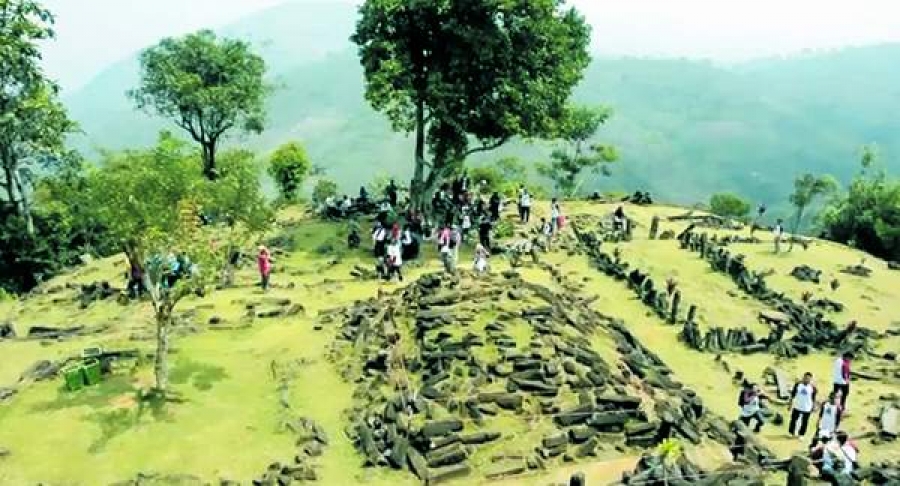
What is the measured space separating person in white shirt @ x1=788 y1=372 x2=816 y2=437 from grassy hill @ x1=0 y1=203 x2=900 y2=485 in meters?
A: 0.42

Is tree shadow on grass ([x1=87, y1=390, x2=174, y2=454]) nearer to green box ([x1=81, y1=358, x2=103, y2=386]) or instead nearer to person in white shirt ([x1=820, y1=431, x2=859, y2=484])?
green box ([x1=81, y1=358, x2=103, y2=386])

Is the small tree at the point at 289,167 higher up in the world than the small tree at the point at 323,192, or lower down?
higher up

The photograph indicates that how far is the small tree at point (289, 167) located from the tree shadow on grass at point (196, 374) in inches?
1257

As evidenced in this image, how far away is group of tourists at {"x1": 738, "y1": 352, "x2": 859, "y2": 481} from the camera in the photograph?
17766 millimetres

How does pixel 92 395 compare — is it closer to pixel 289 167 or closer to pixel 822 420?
pixel 822 420

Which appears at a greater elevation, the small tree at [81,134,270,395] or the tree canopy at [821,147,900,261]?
the small tree at [81,134,270,395]

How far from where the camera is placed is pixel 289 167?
57.0 metres

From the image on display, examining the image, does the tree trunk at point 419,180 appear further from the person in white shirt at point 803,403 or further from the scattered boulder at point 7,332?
the person in white shirt at point 803,403

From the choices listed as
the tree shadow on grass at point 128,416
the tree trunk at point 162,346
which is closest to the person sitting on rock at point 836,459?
the tree shadow on grass at point 128,416

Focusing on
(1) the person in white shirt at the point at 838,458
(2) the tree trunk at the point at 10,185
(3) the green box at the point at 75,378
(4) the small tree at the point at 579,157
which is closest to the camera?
(1) the person in white shirt at the point at 838,458

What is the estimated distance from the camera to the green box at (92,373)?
23.7 metres

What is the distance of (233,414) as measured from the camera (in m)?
22.2

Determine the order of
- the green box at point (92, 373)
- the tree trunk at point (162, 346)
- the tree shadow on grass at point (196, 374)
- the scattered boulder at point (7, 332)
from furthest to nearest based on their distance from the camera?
the scattered boulder at point (7, 332) < the tree shadow on grass at point (196, 374) < the green box at point (92, 373) < the tree trunk at point (162, 346)


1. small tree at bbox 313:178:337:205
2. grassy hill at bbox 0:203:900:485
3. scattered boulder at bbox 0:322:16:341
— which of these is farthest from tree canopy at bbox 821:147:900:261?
scattered boulder at bbox 0:322:16:341
